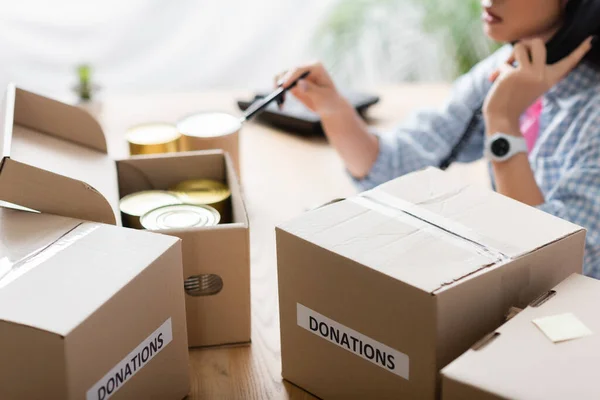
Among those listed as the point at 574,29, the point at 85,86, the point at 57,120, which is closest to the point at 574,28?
the point at 574,29

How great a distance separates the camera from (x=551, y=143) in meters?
1.52

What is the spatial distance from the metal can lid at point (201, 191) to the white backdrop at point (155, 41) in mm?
1667

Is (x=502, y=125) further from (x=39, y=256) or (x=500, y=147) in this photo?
(x=39, y=256)

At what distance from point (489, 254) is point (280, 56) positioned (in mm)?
2309

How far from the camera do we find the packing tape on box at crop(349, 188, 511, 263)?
3.00 feet

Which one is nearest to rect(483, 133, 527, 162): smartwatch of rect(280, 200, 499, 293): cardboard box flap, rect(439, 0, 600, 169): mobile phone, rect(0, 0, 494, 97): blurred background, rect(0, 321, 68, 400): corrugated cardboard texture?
rect(439, 0, 600, 169): mobile phone

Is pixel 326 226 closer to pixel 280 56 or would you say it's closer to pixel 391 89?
pixel 391 89

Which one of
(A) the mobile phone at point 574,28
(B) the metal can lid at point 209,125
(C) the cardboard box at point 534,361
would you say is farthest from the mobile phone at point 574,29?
(C) the cardboard box at point 534,361

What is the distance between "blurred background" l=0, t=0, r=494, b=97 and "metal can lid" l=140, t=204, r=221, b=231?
1696 millimetres

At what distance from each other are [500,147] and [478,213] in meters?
0.48

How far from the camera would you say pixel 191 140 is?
1.52 meters

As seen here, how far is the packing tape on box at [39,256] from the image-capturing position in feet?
2.95

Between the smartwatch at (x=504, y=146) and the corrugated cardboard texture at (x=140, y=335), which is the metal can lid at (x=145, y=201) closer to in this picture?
the corrugated cardboard texture at (x=140, y=335)

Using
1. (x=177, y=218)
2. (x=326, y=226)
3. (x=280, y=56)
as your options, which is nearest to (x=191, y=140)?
(x=177, y=218)
